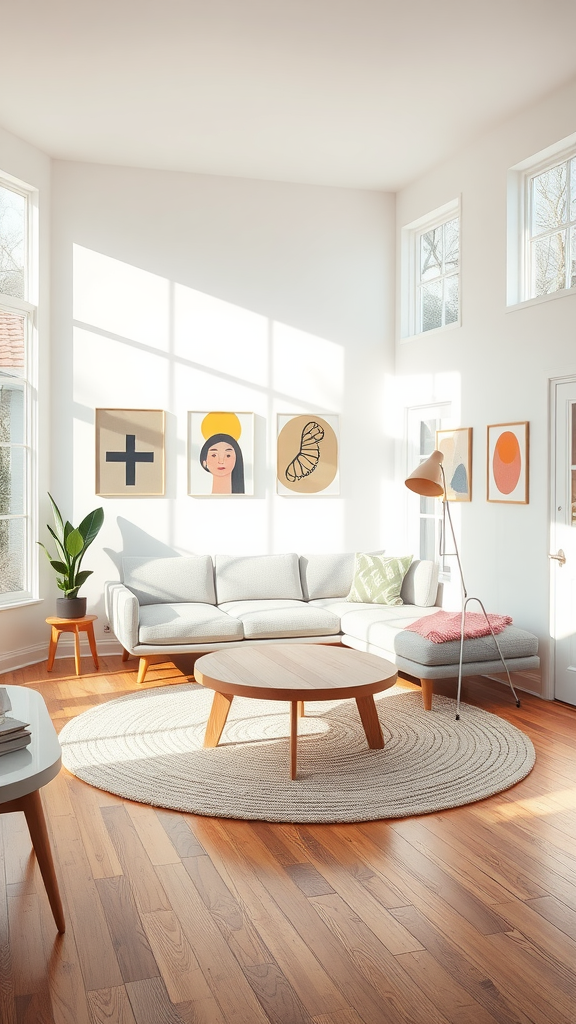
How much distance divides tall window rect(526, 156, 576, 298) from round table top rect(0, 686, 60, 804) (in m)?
3.79

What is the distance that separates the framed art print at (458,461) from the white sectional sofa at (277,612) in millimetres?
551

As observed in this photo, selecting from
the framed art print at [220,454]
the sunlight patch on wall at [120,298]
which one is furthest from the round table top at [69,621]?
the sunlight patch on wall at [120,298]

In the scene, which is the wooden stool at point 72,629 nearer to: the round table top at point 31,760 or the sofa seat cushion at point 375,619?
the sofa seat cushion at point 375,619


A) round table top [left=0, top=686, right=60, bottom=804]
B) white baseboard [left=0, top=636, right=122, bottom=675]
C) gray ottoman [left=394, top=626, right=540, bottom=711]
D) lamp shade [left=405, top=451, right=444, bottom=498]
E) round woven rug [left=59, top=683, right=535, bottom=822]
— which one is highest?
lamp shade [left=405, top=451, right=444, bottom=498]

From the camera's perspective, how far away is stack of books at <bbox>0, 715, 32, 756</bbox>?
2.38 meters

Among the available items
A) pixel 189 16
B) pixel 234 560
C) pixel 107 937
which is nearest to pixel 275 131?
pixel 189 16

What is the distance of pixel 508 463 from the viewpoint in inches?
209

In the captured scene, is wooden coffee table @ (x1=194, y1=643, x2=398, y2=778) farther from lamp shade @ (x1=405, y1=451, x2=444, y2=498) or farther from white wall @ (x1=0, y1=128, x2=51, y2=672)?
white wall @ (x1=0, y1=128, x2=51, y2=672)

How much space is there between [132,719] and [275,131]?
389 centimetres

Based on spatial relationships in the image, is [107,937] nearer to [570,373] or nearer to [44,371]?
[570,373]

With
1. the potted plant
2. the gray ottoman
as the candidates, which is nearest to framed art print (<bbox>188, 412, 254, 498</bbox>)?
the potted plant

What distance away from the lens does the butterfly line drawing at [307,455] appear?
21.7 ft

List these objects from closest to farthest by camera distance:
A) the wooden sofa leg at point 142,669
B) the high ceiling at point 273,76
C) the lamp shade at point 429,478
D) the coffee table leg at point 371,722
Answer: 1. the coffee table leg at point 371,722
2. the high ceiling at point 273,76
3. the lamp shade at point 429,478
4. the wooden sofa leg at point 142,669

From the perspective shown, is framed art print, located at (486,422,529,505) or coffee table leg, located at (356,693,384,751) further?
framed art print, located at (486,422,529,505)
